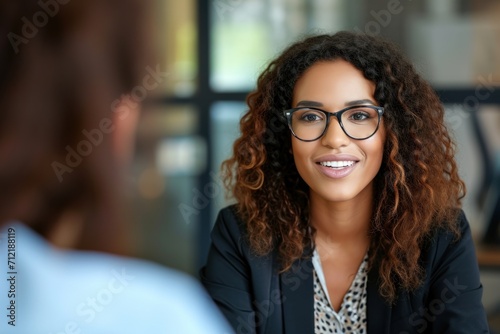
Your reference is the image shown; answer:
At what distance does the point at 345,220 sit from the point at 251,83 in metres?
1.59

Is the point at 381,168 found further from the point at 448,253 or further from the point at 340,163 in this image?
the point at 448,253

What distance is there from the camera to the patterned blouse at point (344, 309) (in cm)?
181

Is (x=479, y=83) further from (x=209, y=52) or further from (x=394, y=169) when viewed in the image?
(x=394, y=169)

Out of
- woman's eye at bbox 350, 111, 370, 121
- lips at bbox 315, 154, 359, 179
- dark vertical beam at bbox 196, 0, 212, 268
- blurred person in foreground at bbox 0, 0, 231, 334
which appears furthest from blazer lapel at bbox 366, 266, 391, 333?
dark vertical beam at bbox 196, 0, 212, 268

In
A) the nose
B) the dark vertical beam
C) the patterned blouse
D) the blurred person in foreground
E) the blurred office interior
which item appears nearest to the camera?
the blurred person in foreground

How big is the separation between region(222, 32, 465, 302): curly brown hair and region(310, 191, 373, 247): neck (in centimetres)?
3

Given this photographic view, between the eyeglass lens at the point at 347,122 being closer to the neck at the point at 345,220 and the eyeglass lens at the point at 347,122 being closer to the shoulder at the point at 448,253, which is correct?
the neck at the point at 345,220

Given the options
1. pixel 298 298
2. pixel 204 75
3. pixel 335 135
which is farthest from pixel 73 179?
pixel 204 75

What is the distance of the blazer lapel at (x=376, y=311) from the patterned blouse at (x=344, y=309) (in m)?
0.04

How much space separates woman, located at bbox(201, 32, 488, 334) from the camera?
1.73 m

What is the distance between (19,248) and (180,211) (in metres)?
2.87

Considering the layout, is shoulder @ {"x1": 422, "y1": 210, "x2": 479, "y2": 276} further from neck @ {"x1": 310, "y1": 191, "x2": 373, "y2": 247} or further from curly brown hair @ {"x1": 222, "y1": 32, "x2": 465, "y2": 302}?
neck @ {"x1": 310, "y1": 191, "x2": 373, "y2": 247}

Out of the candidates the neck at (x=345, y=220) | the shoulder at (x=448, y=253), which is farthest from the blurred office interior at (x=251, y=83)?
the shoulder at (x=448, y=253)

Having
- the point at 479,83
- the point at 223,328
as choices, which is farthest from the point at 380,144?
the point at 479,83
